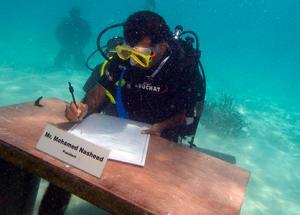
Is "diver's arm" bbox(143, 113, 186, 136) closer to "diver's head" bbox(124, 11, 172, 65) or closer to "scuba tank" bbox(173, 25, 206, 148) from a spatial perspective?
"scuba tank" bbox(173, 25, 206, 148)

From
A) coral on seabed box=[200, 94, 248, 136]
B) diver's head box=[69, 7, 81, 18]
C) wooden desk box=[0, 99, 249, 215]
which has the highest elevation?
diver's head box=[69, 7, 81, 18]

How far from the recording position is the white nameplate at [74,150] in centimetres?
179

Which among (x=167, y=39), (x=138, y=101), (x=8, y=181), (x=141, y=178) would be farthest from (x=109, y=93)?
(x=141, y=178)

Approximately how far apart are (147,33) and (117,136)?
3.82 ft

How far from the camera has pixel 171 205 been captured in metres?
1.68

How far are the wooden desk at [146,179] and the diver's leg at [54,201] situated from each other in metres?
0.62

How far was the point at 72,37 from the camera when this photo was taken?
64.6ft

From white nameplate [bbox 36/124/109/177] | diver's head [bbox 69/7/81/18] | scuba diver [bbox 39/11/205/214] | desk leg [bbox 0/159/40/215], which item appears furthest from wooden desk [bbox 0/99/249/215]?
diver's head [bbox 69/7/81/18]

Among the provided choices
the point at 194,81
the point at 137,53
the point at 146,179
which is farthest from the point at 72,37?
the point at 146,179

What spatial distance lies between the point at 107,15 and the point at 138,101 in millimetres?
126069

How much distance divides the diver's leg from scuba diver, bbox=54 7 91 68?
17.4 meters

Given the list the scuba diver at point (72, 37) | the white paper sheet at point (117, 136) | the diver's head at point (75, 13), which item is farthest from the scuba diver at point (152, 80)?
the diver's head at point (75, 13)

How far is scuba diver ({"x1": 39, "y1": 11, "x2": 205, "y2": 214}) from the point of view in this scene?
9.83 feet

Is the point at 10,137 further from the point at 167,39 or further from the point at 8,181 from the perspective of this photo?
the point at 167,39
